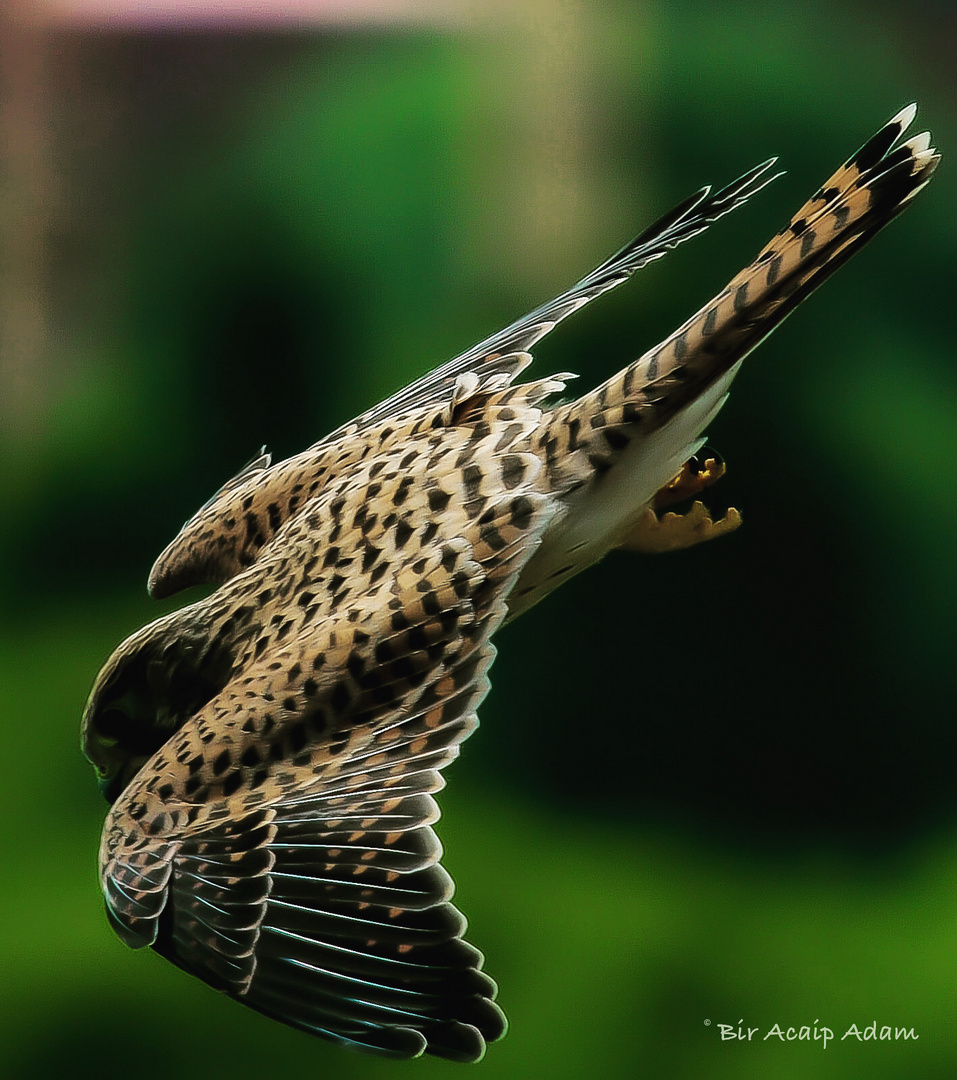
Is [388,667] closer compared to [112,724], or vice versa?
[388,667]

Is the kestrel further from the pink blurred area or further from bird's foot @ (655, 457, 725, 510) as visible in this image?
the pink blurred area

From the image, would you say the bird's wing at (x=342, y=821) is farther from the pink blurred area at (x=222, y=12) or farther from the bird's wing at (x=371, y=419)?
the pink blurred area at (x=222, y=12)

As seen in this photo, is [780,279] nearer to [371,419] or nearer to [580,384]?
[580,384]

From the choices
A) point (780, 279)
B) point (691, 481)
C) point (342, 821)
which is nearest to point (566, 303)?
point (691, 481)

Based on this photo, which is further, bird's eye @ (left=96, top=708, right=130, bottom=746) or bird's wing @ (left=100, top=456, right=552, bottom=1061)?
bird's eye @ (left=96, top=708, right=130, bottom=746)

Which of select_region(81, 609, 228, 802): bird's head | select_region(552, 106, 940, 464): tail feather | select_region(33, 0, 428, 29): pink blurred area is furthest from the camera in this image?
select_region(33, 0, 428, 29): pink blurred area

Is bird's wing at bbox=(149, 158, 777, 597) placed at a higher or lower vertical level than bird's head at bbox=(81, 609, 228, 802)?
higher

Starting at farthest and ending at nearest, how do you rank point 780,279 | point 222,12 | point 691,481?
point 222,12, point 691,481, point 780,279

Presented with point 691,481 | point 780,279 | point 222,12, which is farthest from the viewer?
point 222,12

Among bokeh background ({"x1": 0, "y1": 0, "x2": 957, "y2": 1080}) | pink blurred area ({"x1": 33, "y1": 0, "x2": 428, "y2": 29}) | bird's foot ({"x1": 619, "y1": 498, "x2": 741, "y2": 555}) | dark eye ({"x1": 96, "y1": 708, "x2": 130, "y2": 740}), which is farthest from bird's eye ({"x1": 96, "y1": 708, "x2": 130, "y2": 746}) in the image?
pink blurred area ({"x1": 33, "y1": 0, "x2": 428, "y2": 29})
